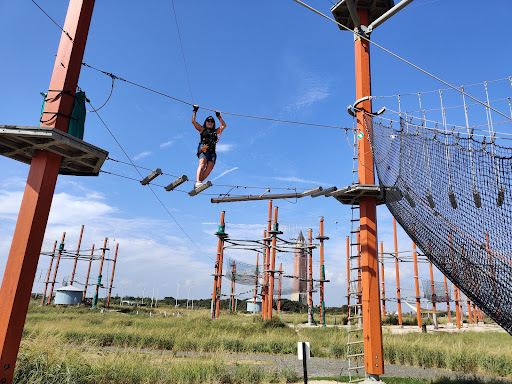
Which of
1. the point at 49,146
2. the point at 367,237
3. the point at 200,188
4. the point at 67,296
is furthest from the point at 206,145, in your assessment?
the point at 67,296

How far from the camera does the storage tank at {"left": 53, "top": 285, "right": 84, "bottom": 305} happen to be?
39844 mm

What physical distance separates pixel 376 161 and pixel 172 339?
12.5m

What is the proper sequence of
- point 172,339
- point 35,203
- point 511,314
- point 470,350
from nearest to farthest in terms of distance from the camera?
point 35,203, point 511,314, point 470,350, point 172,339

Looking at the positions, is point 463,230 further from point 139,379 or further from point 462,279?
point 139,379

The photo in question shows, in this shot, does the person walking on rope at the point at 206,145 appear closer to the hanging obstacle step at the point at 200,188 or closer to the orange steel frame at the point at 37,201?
the hanging obstacle step at the point at 200,188

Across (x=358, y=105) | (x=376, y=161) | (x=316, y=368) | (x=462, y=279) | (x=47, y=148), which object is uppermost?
(x=358, y=105)

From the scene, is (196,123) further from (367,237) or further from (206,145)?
(367,237)

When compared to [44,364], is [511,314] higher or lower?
higher

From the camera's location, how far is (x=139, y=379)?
8.26m

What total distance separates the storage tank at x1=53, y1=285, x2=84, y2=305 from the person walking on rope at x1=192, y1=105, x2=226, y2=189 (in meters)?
38.1

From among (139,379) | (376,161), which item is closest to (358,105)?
(376,161)


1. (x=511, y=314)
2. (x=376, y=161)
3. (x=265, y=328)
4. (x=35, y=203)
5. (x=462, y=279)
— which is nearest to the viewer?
(x=35, y=203)

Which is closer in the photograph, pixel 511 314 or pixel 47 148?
pixel 47 148

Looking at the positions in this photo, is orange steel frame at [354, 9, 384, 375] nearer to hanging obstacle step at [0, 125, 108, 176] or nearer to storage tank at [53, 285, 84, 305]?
hanging obstacle step at [0, 125, 108, 176]
